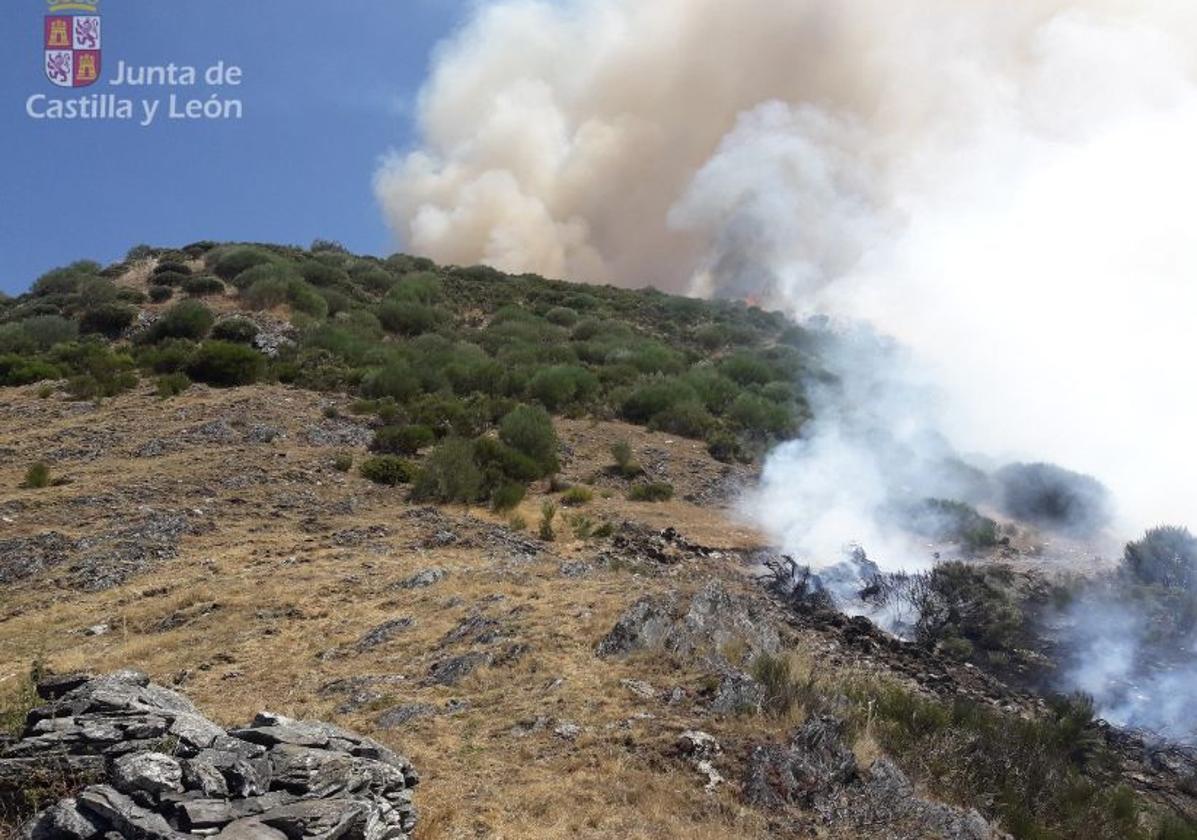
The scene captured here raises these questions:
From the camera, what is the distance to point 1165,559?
17.6 metres

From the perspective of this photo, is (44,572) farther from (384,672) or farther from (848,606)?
(848,606)

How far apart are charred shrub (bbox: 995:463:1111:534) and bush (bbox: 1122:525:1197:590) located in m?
5.84

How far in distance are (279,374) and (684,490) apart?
1334 cm

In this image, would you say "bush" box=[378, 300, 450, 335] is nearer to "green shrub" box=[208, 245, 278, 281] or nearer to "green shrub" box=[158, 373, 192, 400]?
"green shrub" box=[208, 245, 278, 281]

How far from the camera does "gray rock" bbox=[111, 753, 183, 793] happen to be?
5629 millimetres

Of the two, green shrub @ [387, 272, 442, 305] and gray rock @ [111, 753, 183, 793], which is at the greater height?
green shrub @ [387, 272, 442, 305]

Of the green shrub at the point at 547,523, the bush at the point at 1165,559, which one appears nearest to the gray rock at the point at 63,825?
the green shrub at the point at 547,523

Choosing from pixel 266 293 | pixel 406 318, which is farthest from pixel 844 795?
pixel 406 318

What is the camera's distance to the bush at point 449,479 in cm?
1892

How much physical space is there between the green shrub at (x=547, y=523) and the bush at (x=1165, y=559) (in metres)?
12.6

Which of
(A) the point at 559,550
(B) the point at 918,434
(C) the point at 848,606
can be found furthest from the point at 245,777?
(B) the point at 918,434

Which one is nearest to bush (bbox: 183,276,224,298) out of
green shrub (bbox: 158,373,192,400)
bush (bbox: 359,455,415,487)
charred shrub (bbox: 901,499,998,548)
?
green shrub (bbox: 158,373,192,400)

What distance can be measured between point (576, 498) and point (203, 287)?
74.8 ft

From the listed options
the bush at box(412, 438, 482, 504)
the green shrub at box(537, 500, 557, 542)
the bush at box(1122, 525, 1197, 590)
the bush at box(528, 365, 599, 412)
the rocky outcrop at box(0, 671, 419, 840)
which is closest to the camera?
the rocky outcrop at box(0, 671, 419, 840)
